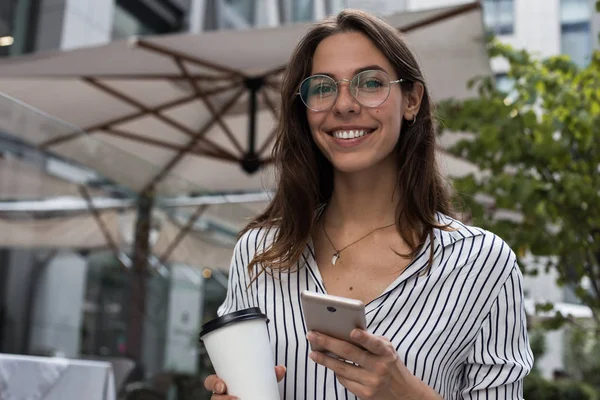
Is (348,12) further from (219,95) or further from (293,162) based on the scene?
(219,95)

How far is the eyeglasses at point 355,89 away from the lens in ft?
5.00

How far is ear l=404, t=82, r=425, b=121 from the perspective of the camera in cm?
167

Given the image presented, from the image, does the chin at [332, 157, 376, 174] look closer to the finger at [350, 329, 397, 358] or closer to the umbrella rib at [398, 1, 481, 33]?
the finger at [350, 329, 397, 358]

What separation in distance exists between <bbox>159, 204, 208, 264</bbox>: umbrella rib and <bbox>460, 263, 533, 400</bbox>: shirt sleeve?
420 cm

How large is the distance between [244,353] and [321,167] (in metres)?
0.58

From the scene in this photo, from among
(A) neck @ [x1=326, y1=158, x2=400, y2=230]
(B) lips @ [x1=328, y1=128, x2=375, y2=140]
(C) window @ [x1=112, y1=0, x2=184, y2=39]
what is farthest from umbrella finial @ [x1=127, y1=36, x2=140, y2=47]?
(C) window @ [x1=112, y1=0, x2=184, y2=39]

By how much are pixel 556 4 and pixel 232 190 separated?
2788 centimetres

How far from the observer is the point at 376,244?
1.63 meters

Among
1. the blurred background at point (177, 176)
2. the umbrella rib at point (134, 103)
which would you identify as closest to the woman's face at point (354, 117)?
the blurred background at point (177, 176)

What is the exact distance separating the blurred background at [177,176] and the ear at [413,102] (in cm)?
204

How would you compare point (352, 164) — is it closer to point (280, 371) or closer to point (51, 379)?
point (280, 371)

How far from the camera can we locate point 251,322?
4.39 ft

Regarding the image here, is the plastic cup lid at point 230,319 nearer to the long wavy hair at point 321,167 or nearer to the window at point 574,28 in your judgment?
the long wavy hair at point 321,167

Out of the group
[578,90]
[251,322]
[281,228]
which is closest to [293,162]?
Result: [281,228]
